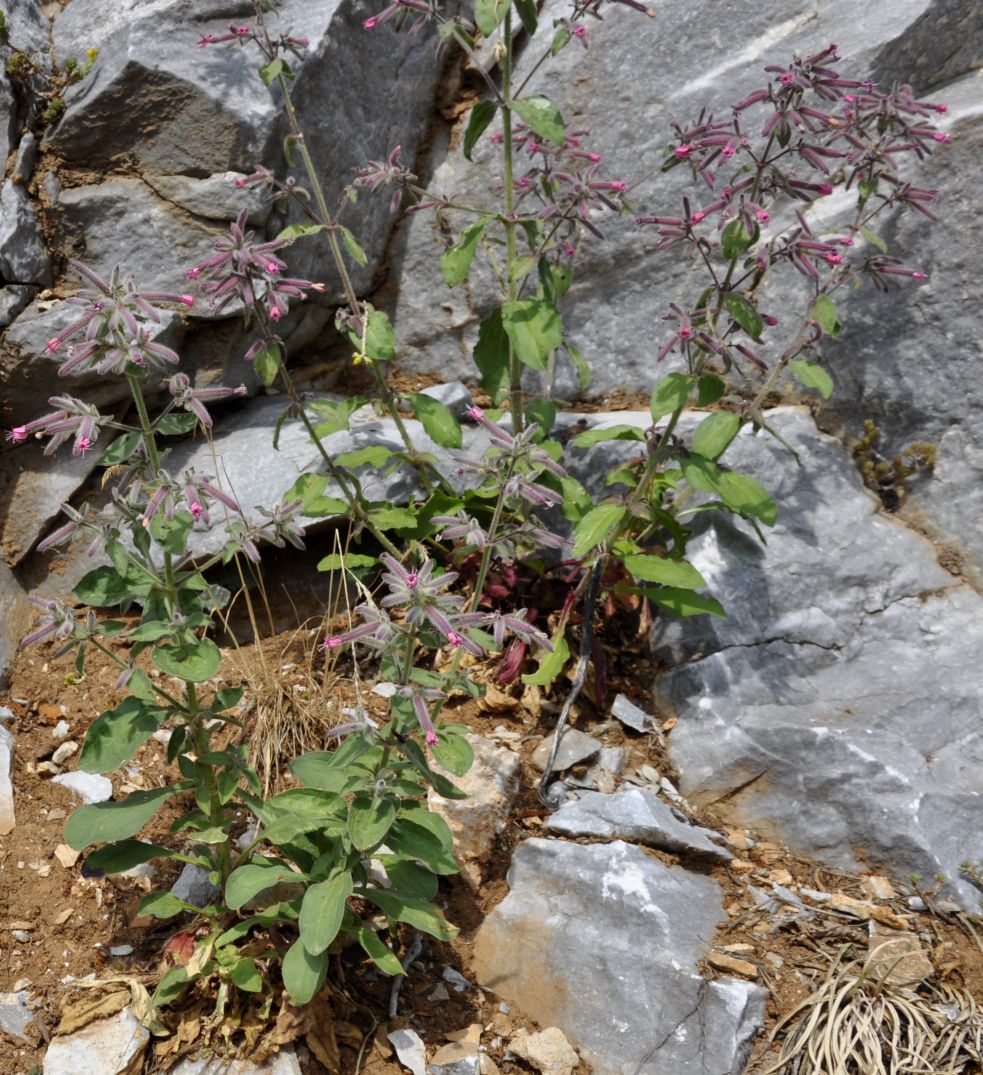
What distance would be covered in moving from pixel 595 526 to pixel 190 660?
1618 millimetres

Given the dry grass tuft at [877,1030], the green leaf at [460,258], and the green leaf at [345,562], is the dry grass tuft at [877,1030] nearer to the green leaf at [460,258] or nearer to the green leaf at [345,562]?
the green leaf at [345,562]

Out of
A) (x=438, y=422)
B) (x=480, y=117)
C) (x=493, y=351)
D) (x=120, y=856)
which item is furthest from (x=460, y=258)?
(x=120, y=856)

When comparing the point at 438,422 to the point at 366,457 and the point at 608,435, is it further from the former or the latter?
the point at 608,435

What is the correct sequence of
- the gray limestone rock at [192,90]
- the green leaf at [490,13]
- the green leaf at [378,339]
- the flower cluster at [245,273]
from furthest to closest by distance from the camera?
the gray limestone rock at [192,90] → the green leaf at [378,339] → the green leaf at [490,13] → the flower cluster at [245,273]

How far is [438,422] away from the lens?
4.06m

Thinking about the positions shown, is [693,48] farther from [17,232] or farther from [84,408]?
[84,408]

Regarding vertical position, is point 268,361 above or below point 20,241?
below

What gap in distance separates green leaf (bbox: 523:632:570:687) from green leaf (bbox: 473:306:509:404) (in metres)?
1.09

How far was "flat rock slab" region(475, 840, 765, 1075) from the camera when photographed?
2945 millimetres

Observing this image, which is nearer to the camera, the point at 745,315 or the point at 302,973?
the point at 302,973

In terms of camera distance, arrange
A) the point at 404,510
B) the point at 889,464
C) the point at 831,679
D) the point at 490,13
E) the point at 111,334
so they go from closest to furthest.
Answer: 1. the point at 111,334
2. the point at 490,13
3. the point at 831,679
4. the point at 404,510
5. the point at 889,464

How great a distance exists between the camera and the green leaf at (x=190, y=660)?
2.55 metres

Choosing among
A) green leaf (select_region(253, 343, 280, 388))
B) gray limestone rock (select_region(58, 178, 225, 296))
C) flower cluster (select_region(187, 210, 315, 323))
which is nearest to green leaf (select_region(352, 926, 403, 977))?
green leaf (select_region(253, 343, 280, 388))

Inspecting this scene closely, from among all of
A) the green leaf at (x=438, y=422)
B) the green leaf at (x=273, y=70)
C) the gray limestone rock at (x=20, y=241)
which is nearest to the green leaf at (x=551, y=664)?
the green leaf at (x=438, y=422)
